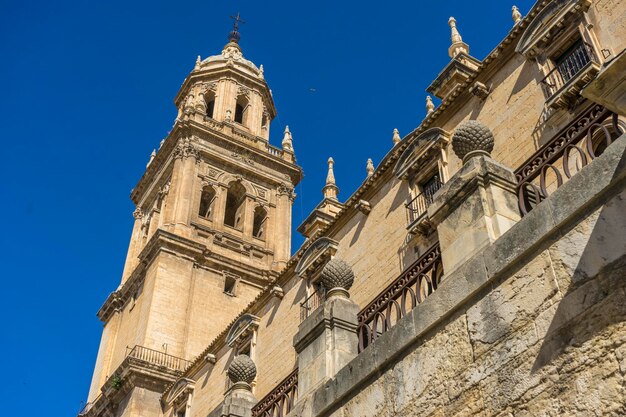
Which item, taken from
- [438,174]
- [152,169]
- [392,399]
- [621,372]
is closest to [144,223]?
[152,169]

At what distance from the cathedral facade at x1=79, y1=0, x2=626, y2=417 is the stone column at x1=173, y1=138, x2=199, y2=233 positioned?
0.10 metres

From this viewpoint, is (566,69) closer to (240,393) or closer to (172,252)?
(240,393)

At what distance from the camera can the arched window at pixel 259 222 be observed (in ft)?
120

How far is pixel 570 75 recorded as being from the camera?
13.4 metres

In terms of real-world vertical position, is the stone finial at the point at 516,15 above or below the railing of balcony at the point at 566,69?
above

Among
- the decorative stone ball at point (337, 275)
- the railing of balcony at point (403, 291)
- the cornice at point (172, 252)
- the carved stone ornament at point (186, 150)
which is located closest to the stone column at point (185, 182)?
the carved stone ornament at point (186, 150)

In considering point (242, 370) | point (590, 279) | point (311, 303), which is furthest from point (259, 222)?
point (590, 279)

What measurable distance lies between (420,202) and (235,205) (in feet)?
74.7

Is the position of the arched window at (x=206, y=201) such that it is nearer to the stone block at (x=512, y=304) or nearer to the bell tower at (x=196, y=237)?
the bell tower at (x=196, y=237)

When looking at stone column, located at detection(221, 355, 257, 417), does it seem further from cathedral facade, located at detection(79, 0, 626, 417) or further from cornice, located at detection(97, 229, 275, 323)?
cornice, located at detection(97, 229, 275, 323)

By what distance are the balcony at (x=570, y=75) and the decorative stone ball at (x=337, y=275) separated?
19.7ft

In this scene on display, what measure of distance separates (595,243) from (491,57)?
10.3m

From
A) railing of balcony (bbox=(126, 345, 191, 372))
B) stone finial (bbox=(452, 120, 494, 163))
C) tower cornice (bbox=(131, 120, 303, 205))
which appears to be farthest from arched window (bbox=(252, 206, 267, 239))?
stone finial (bbox=(452, 120, 494, 163))

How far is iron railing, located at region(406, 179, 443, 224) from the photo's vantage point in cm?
1609
